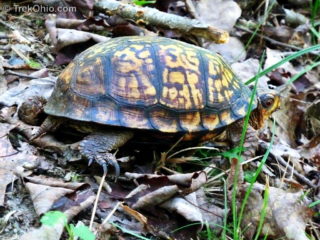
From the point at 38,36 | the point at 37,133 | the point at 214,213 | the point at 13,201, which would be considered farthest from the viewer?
the point at 38,36

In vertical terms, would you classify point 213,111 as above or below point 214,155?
above

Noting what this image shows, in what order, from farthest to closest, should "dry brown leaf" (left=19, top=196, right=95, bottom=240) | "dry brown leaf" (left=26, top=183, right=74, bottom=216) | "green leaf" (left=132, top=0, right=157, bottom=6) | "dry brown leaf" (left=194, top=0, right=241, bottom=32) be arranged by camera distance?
1. "dry brown leaf" (left=194, top=0, right=241, bottom=32)
2. "green leaf" (left=132, top=0, right=157, bottom=6)
3. "dry brown leaf" (left=26, top=183, right=74, bottom=216)
4. "dry brown leaf" (left=19, top=196, right=95, bottom=240)

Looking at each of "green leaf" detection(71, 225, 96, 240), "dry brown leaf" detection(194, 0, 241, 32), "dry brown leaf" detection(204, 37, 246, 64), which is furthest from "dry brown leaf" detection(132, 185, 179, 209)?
"dry brown leaf" detection(194, 0, 241, 32)

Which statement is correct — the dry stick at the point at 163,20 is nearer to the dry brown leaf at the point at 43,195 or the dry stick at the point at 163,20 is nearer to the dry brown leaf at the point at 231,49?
the dry brown leaf at the point at 231,49

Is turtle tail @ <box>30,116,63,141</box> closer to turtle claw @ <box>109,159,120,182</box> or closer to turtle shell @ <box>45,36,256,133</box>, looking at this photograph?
turtle shell @ <box>45,36,256,133</box>

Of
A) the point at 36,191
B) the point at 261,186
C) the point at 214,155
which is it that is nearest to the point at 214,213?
the point at 261,186

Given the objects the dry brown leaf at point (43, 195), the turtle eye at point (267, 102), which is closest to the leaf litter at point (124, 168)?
the dry brown leaf at point (43, 195)

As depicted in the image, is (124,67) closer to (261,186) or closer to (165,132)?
(165,132)
